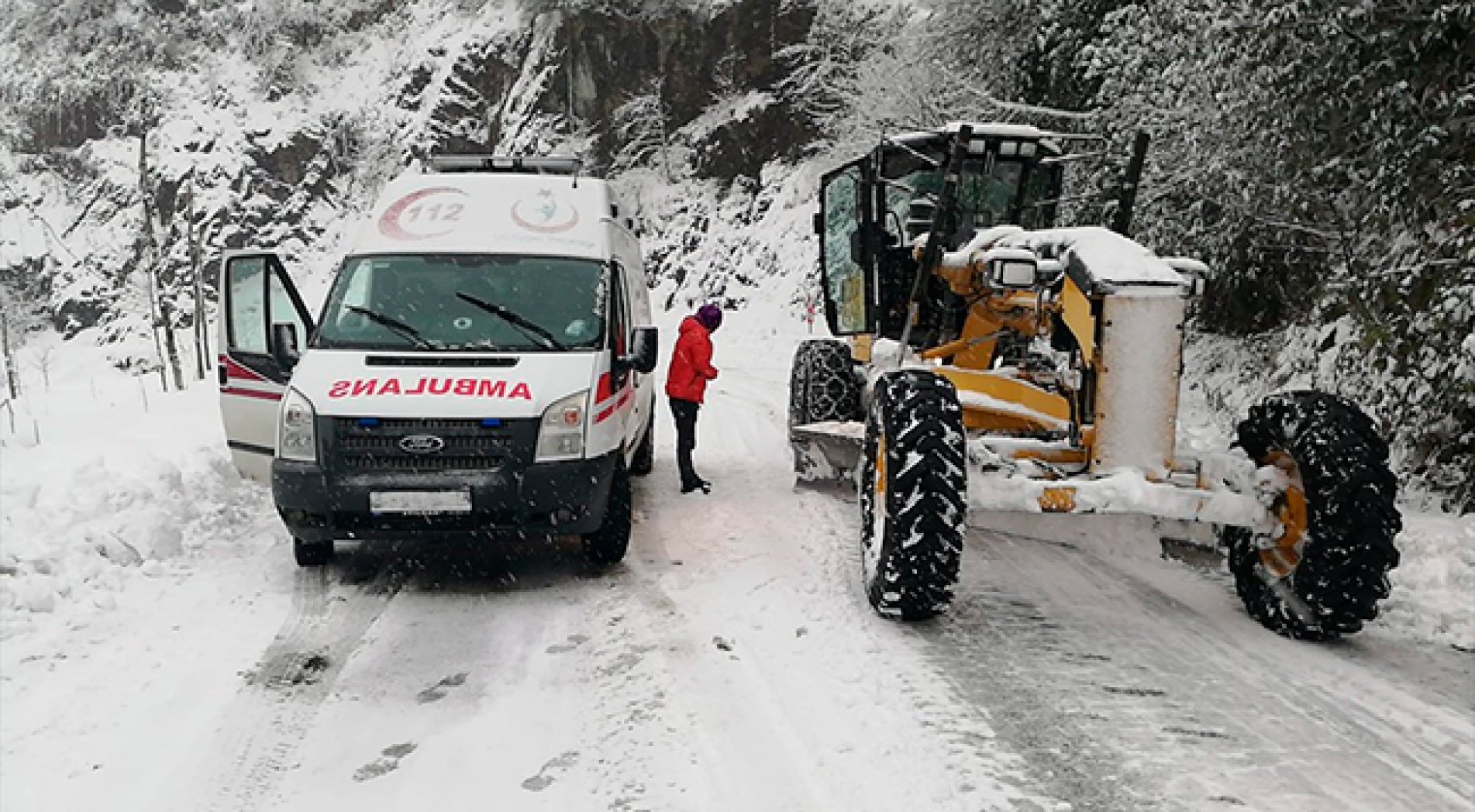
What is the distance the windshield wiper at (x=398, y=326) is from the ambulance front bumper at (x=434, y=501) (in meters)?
1.04

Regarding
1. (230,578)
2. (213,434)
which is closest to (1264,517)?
(230,578)

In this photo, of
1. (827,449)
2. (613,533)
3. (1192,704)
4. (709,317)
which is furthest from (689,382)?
(1192,704)

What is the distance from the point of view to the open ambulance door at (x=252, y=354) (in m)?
7.23

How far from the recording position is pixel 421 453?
5.84 metres

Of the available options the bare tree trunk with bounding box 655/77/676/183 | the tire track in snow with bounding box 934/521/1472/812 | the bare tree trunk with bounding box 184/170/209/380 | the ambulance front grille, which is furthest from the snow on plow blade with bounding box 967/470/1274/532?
the bare tree trunk with bounding box 655/77/676/183

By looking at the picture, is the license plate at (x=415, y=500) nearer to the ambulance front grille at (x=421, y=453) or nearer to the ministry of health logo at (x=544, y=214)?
the ambulance front grille at (x=421, y=453)

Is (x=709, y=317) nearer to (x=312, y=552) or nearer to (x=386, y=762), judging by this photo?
(x=312, y=552)

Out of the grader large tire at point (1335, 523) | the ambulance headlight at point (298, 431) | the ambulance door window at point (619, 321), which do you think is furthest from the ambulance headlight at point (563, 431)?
the grader large tire at point (1335, 523)

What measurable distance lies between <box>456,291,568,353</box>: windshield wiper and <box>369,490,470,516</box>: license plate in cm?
121

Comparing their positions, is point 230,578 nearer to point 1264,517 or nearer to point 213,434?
point 213,434

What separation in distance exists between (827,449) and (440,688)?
3903 mm

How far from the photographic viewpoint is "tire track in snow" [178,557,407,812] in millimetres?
3787

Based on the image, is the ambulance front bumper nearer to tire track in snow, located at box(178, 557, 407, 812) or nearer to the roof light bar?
tire track in snow, located at box(178, 557, 407, 812)

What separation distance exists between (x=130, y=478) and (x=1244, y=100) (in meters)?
8.87
